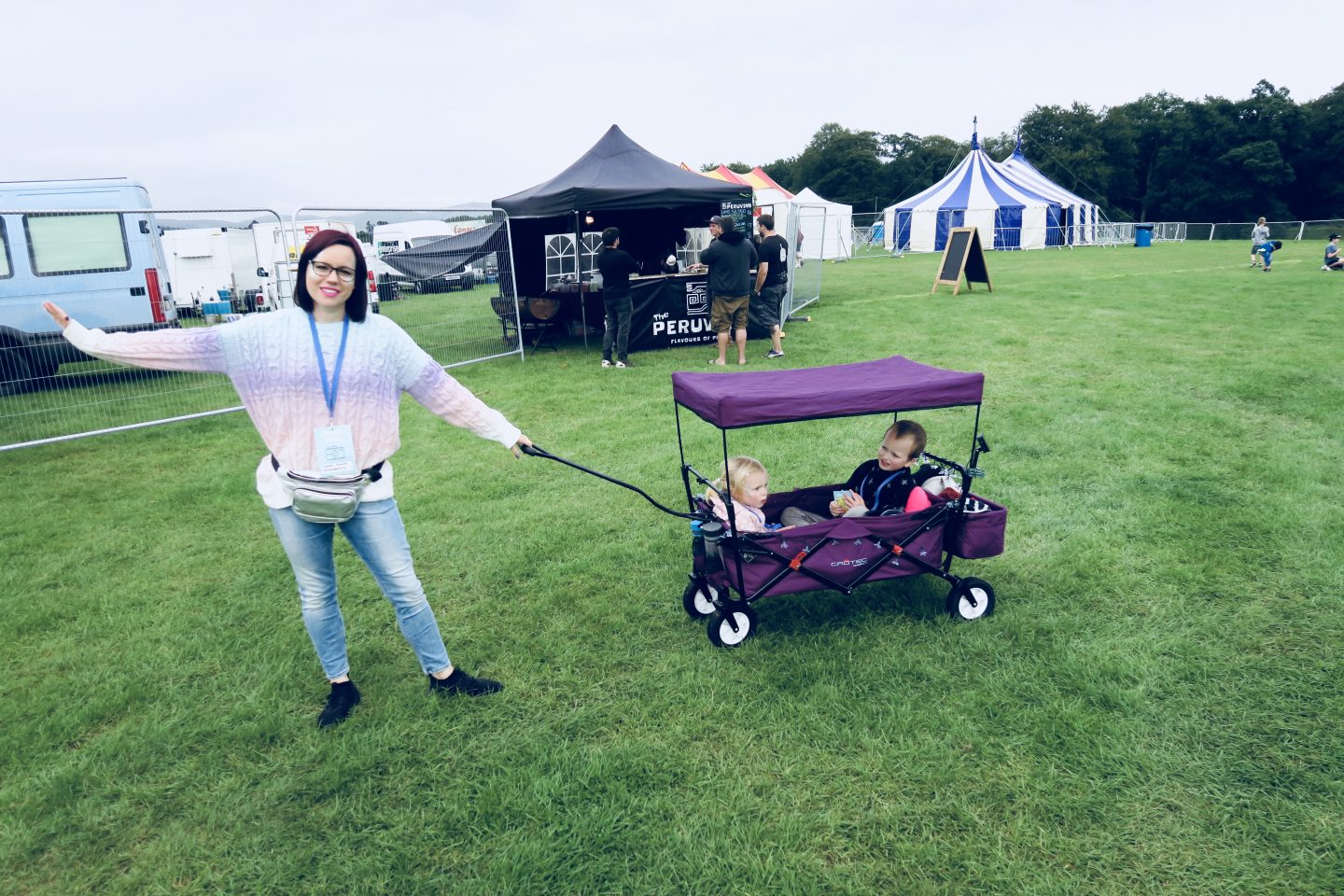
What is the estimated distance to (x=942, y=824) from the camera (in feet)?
9.03

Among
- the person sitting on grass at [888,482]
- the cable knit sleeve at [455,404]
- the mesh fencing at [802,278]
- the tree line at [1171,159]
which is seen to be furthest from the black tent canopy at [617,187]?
the tree line at [1171,159]

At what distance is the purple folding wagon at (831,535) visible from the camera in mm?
3682

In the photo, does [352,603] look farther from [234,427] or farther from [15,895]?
[234,427]

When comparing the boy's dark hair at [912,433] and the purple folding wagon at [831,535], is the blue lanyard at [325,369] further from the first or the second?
the boy's dark hair at [912,433]

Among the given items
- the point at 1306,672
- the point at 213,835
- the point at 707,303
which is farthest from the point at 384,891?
the point at 707,303

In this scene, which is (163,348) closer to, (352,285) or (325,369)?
(325,369)

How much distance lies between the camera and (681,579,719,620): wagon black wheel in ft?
13.6

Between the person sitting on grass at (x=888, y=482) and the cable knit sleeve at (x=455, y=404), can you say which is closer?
the cable knit sleeve at (x=455, y=404)

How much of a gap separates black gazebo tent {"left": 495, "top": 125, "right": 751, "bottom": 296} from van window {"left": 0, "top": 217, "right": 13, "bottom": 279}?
6.82 m

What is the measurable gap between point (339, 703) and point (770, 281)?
9794 millimetres

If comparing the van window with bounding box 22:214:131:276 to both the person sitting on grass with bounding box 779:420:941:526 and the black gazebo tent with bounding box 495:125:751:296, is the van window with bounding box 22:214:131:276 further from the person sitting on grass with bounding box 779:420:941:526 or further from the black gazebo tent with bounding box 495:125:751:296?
the person sitting on grass with bounding box 779:420:941:526

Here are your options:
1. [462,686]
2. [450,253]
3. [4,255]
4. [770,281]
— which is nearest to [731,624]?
[462,686]

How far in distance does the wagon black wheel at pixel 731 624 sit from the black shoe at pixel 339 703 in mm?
1726

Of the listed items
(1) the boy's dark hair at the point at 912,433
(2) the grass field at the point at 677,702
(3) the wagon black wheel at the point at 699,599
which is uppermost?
(1) the boy's dark hair at the point at 912,433
